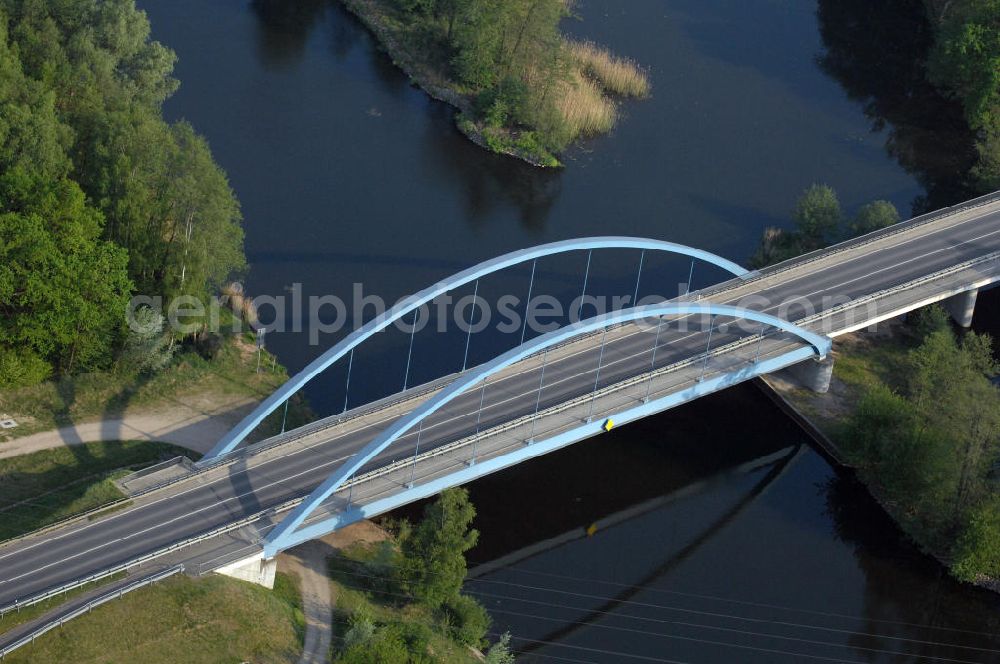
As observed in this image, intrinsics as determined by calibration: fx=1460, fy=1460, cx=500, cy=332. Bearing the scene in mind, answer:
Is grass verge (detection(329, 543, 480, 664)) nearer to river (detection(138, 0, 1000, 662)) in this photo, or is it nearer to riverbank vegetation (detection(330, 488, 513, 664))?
riverbank vegetation (detection(330, 488, 513, 664))

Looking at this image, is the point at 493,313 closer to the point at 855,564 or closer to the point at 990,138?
the point at 855,564

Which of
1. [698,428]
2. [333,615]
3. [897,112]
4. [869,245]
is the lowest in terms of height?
[333,615]

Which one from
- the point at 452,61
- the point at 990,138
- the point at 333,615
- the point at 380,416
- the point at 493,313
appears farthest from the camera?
the point at 452,61

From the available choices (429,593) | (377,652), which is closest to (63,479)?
(429,593)

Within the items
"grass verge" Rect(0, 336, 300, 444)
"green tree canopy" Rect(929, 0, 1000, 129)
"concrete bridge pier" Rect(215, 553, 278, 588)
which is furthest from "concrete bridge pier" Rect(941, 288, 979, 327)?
"concrete bridge pier" Rect(215, 553, 278, 588)

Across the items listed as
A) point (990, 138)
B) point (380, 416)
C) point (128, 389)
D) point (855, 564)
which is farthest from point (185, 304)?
point (990, 138)

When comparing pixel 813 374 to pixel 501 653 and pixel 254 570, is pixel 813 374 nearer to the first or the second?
pixel 501 653

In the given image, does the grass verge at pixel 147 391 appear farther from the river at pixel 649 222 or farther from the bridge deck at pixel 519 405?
the bridge deck at pixel 519 405

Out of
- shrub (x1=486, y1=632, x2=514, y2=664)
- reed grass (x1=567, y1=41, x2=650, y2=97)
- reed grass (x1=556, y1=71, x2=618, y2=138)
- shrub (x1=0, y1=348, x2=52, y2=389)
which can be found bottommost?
shrub (x1=486, y1=632, x2=514, y2=664)
